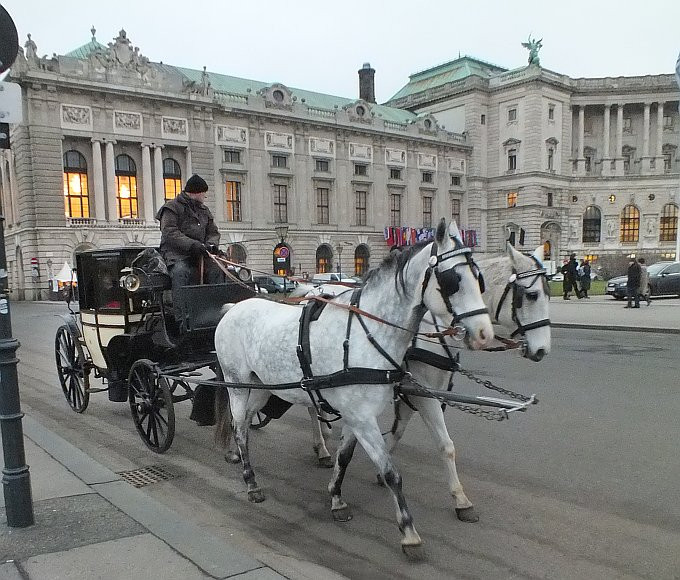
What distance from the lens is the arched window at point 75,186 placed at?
38.7m

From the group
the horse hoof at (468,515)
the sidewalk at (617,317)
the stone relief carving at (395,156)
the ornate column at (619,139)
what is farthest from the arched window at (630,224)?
the horse hoof at (468,515)

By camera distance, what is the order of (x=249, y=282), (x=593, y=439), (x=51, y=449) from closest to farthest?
(x=51, y=449) < (x=593, y=439) < (x=249, y=282)

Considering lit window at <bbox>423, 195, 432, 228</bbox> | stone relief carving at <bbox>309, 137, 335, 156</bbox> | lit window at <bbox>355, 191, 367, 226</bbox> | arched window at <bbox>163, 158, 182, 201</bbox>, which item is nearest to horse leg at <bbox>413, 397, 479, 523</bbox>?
arched window at <bbox>163, 158, 182, 201</bbox>

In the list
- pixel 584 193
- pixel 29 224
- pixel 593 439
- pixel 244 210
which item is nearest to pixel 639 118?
pixel 584 193

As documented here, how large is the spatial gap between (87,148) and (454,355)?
41051mm

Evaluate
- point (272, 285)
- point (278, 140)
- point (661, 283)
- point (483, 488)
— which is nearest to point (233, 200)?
point (278, 140)

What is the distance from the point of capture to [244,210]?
46250mm

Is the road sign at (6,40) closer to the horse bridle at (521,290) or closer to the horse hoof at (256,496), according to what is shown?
the horse hoof at (256,496)

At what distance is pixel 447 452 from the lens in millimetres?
4258

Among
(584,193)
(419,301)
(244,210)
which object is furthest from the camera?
(584,193)

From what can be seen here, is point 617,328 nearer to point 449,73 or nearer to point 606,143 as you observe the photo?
point 606,143

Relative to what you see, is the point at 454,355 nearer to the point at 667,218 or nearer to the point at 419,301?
the point at 419,301

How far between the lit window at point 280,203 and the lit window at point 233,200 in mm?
3488

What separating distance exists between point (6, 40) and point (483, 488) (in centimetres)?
490
